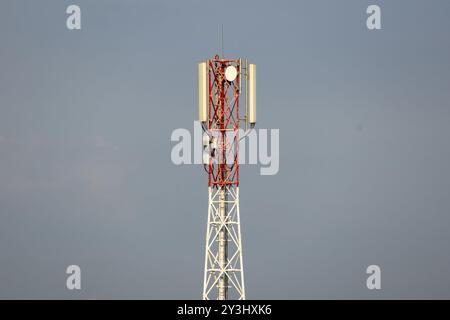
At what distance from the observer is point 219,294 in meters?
86.6

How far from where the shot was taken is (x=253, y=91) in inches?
3356

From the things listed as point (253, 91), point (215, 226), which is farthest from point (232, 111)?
point (215, 226)

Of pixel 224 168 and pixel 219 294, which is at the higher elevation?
pixel 224 168
